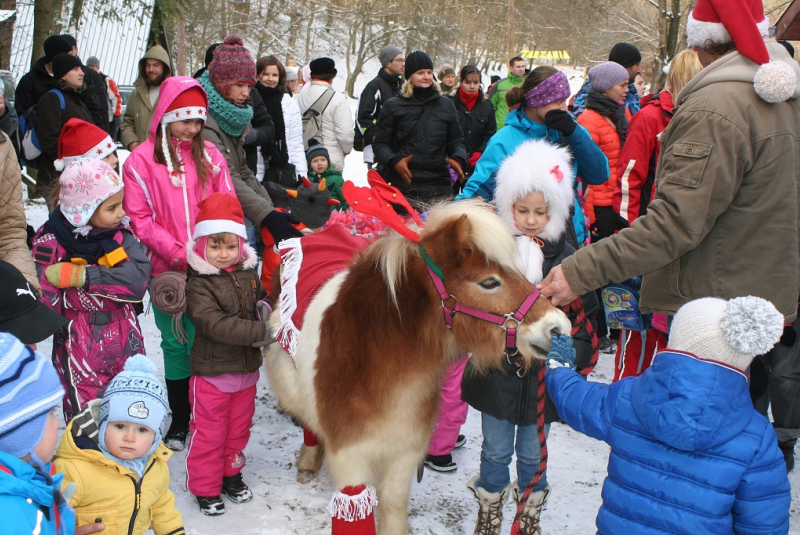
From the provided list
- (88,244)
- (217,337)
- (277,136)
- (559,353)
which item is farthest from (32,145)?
(559,353)

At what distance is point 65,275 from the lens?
286 centimetres

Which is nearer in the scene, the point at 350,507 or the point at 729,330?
the point at 729,330

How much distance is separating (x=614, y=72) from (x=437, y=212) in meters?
3.56

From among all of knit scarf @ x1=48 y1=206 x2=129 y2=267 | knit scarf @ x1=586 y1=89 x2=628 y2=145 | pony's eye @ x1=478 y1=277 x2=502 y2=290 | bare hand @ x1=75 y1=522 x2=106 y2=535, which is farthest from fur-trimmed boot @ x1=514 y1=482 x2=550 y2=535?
knit scarf @ x1=586 y1=89 x2=628 y2=145

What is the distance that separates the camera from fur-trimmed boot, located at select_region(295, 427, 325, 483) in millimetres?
3516

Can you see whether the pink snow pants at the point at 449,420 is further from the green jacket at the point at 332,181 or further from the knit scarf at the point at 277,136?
the knit scarf at the point at 277,136

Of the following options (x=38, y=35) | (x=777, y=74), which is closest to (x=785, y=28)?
(x=777, y=74)

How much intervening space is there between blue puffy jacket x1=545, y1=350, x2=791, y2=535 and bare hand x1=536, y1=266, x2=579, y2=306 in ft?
1.72

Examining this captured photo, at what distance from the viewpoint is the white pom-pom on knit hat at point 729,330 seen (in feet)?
5.76

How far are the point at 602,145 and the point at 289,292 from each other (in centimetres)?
350

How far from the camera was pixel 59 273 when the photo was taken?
2.86 m

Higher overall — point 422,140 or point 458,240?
point 458,240

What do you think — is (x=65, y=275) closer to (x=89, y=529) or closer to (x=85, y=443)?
(x=85, y=443)

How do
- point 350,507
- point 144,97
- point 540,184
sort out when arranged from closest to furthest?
point 350,507, point 540,184, point 144,97
